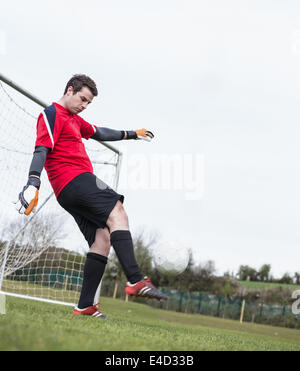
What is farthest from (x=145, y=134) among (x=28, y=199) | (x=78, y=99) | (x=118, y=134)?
(x=28, y=199)

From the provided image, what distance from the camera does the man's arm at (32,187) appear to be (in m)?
3.29

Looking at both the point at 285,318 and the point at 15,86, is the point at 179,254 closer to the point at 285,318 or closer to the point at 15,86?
the point at 15,86

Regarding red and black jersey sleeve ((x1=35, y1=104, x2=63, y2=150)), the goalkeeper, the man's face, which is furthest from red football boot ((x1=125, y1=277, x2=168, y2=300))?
the man's face

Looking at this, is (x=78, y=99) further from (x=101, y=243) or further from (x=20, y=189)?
(x=20, y=189)

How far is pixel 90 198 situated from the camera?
3.60 meters

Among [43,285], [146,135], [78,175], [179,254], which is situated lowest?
[43,285]

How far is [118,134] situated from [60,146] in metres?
0.94

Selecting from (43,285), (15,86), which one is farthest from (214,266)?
(15,86)

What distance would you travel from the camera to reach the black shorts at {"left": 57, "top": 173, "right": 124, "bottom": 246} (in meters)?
3.61

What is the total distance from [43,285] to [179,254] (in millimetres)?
6049

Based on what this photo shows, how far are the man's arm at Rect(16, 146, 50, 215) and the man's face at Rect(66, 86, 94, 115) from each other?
520mm

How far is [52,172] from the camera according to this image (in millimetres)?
3809

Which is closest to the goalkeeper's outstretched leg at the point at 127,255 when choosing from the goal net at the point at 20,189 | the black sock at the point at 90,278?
the black sock at the point at 90,278
